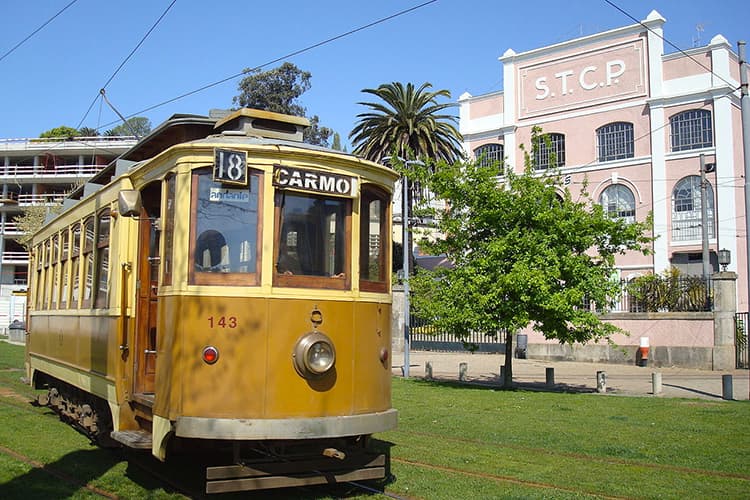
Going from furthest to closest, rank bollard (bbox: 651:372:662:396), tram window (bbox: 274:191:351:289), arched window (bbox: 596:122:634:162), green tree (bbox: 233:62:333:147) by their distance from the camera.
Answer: green tree (bbox: 233:62:333:147)
arched window (bbox: 596:122:634:162)
bollard (bbox: 651:372:662:396)
tram window (bbox: 274:191:351:289)

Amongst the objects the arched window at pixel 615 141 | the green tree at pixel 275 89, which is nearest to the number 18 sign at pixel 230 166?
the arched window at pixel 615 141

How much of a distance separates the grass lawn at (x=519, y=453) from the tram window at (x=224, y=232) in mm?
2365

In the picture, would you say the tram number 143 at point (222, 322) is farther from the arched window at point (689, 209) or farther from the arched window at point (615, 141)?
the arched window at point (615, 141)

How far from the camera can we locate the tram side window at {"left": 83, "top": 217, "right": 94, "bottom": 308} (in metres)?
9.81

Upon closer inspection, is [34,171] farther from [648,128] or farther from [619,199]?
[648,128]

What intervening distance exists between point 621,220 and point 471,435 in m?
9.07

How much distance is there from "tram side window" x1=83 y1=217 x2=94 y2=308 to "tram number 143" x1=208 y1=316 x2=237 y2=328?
11.9ft

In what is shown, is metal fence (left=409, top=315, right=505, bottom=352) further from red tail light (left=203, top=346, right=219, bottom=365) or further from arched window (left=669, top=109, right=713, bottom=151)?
red tail light (left=203, top=346, right=219, bottom=365)

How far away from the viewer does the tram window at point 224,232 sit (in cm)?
687

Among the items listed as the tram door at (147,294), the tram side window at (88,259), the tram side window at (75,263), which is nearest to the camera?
the tram door at (147,294)

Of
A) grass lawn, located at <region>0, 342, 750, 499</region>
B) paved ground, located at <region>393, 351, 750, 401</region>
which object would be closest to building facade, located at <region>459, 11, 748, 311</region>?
paved ground, located at <region>393, 351, 750, 401</region>

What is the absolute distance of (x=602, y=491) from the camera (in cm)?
807

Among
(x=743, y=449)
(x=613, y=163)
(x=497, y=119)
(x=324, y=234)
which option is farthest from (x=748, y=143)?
(x=497, y=119)

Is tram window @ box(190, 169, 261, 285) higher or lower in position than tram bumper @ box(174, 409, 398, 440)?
higher
